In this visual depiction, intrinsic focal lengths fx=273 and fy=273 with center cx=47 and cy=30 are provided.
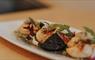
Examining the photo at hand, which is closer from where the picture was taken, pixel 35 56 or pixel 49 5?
pixel 35 56

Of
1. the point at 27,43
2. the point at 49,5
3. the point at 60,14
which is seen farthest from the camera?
the point at 49,5

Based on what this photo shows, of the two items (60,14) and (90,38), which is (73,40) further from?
(60,14)

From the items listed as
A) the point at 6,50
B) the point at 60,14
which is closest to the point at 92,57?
the point at 6,50

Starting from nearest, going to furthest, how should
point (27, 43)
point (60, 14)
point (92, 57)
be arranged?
point (92, 57) → point (27, 43) → point (60, 14)

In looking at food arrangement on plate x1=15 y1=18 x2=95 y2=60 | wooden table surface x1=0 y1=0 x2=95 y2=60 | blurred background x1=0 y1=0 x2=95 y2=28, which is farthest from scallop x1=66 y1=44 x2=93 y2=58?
blurred background x1=0 y1=0 x2=95 y2=28

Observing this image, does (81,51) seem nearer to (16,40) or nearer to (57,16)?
(16,40)

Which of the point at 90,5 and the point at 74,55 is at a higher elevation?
the point at 90,5

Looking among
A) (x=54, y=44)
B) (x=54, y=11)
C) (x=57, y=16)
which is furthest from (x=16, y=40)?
(x=54, y=11)
